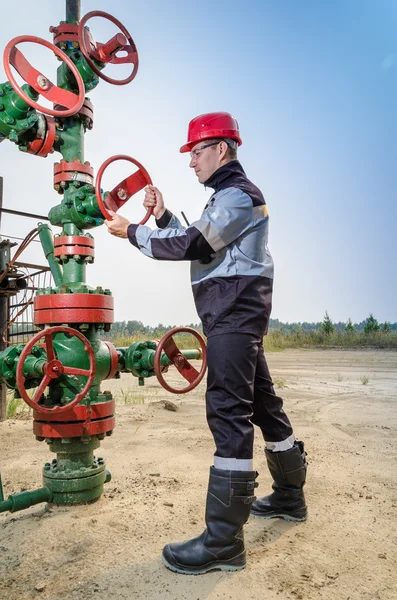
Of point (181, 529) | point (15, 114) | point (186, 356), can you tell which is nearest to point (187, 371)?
point (186, 356)

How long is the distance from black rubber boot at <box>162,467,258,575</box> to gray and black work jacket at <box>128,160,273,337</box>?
548 millimetres

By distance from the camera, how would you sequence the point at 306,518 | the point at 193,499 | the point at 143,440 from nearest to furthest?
the point at 306,518, the point at 193,499, the point at 143,440

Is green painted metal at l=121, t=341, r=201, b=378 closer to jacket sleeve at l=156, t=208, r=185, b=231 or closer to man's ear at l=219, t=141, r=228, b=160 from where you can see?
jacket sleeve at l=156, t=208, r=185, b=231

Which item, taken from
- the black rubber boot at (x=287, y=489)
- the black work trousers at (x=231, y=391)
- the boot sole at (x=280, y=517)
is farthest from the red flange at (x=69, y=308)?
the boot sole at (x=280, y=517)

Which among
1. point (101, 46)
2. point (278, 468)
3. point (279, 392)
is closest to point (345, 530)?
point (278, 468)

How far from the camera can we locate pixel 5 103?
2178 mm

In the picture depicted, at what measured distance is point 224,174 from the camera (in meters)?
2.00

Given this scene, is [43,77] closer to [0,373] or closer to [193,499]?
[0,373]

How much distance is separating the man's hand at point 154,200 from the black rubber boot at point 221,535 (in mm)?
1140

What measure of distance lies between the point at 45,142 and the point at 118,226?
0.70 m

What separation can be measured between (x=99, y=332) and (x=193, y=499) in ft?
3.03

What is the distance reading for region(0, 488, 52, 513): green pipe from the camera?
79.7 inches

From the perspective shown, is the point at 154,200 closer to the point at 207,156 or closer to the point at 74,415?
the point at 207,156

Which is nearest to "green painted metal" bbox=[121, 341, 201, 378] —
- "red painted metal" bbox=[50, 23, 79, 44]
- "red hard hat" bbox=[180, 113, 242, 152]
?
"red hard hat" bbox=[180, 113, 242, 152]
